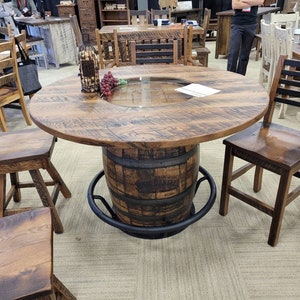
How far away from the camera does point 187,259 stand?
1.62 meters

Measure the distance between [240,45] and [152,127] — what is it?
125 inches

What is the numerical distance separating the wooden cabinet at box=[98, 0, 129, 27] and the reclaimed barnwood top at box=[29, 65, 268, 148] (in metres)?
6.17

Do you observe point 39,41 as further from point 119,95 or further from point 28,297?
point 28,297

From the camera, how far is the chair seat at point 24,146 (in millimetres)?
1572

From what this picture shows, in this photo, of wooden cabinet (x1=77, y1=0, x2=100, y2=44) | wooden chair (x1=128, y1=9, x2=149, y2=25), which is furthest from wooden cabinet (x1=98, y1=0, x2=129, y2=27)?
wooden chair (x1=128, y1=9, x2=149, y2=25)

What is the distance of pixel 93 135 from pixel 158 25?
12.6 ft

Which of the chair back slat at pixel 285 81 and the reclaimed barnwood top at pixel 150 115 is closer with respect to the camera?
the reclaimed barnwood top at pixel 150 115

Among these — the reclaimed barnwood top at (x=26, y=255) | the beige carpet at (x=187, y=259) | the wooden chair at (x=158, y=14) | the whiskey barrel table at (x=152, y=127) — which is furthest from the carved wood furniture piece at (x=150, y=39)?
the reclaimed barnwood top at (x=26, y=255)

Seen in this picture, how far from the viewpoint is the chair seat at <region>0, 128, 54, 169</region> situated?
5.16 feet

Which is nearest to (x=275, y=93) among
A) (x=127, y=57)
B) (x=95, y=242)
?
(x=95, y=242)

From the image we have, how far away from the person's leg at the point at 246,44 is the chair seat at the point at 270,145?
2.32m

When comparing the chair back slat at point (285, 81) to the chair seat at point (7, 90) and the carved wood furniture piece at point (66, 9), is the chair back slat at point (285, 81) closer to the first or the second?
the chair seat at point (7, 90)

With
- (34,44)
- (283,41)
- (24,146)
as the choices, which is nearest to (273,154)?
(24,146)

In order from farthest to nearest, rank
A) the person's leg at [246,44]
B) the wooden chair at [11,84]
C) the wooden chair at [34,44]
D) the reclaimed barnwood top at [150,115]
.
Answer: the wooden chair at [34,44] → the person's leg at [246,44] → the wooden chair at [11,84] → the reclaimed barnwood top at [150,115]
